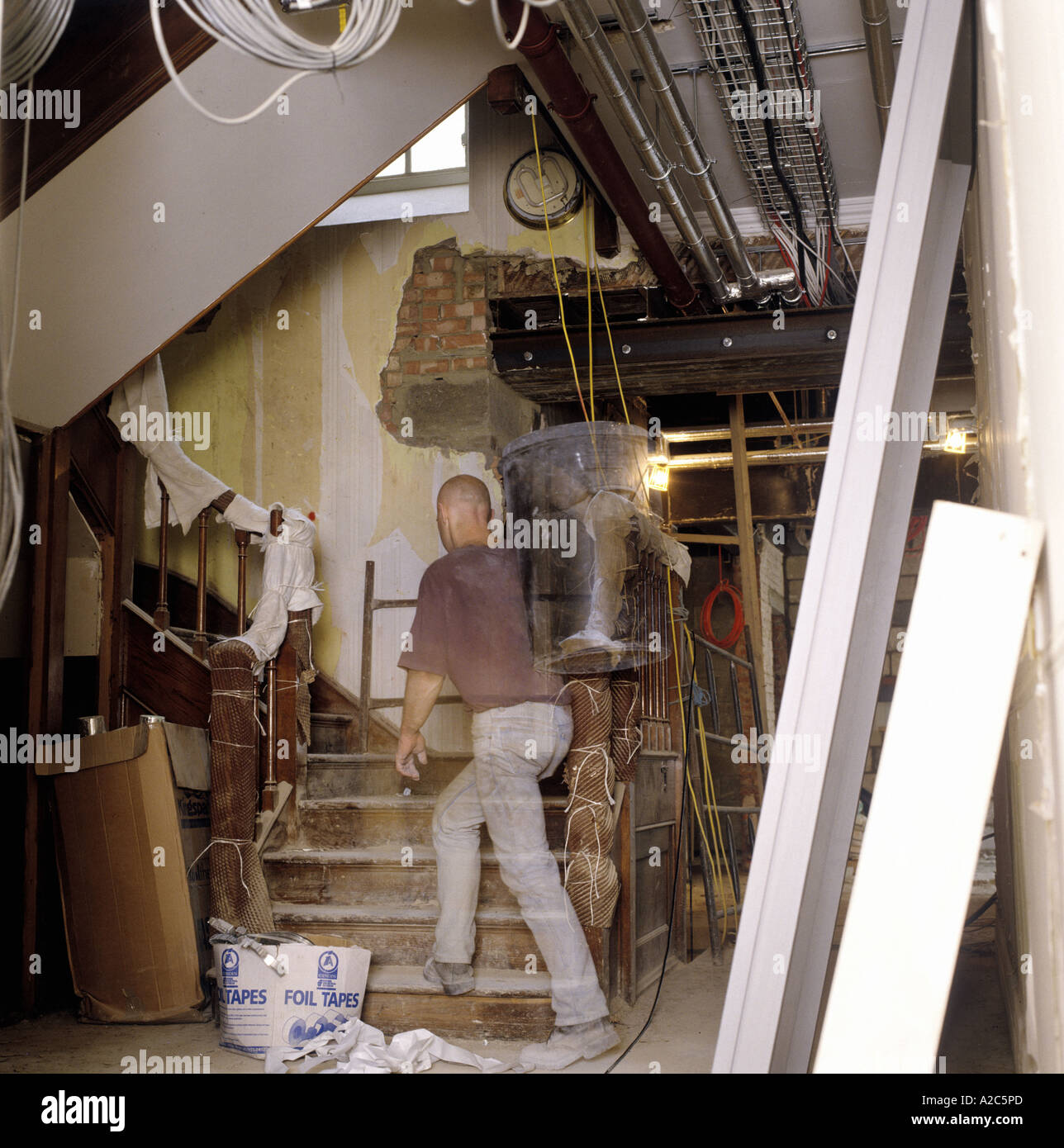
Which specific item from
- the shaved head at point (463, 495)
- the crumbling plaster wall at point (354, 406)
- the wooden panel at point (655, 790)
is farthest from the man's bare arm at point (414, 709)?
the crumbling plaster wall at point (354, 406)

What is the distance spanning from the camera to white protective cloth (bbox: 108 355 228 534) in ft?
13.6

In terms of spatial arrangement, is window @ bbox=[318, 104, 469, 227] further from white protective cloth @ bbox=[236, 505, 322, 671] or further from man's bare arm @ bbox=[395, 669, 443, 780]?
man's bare arm @ bbox=[395, 669, 443, 780]

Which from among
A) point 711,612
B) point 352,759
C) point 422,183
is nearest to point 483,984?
point 352,759

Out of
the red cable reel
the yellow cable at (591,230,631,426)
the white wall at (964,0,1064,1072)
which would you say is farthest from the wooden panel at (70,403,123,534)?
the red cable reel

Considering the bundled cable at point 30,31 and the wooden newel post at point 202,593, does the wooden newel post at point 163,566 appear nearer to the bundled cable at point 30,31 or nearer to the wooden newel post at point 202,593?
the wooden newel post at point 202,593

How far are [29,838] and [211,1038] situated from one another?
97 centimetres

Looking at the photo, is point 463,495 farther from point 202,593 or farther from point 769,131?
point 769,131

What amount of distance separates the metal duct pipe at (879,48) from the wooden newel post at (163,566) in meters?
3.02

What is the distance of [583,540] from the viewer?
3945 mm

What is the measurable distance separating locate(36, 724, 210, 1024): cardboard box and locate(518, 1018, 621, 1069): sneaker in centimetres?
115

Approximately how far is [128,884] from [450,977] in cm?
112

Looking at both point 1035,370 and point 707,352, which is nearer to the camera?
point 1035,370

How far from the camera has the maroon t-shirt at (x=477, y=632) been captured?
3.49 metres

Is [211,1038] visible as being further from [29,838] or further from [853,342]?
[853,342]
